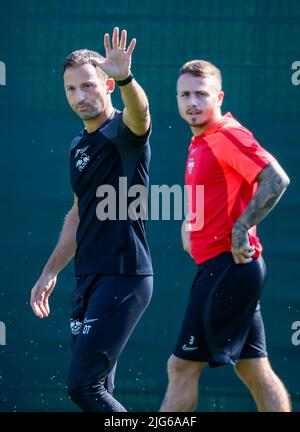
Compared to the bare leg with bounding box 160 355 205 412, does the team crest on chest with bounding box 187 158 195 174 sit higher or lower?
higher

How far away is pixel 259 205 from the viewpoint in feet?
13.9

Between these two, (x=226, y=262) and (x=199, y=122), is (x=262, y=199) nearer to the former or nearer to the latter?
(x=226, y=262)

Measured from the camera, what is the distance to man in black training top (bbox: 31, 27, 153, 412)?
14.5ft

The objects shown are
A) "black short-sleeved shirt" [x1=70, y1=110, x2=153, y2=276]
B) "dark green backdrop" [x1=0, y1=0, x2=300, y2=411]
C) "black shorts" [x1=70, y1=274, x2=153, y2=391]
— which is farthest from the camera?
"dark green backdrop" [x1=0, y1=0, x2=300, y2=411]

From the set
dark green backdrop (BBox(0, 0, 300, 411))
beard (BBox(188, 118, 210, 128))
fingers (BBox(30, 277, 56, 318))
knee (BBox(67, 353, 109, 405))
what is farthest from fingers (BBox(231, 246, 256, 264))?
dark green backdrop (BBox(0, 0, 300, 411))

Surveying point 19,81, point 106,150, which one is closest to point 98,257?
point 106,150

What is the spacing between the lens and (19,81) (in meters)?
5.95

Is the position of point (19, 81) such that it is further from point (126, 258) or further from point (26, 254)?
point (126, 258)

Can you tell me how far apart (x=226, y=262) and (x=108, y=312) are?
58 centimetres

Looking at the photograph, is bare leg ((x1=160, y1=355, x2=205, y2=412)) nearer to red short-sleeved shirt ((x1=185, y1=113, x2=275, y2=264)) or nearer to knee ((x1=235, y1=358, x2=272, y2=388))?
knee ((x1=235, y1=358, x2=272, y2=388))

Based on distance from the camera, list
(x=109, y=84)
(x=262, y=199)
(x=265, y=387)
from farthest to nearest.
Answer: (x=109, y=84), (x=265, y=387), (x=262, y=199)

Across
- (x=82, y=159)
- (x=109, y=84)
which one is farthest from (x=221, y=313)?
(x=109, y=84)

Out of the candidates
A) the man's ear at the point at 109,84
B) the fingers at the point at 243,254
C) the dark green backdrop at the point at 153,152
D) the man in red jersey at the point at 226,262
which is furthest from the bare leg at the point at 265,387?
the man's ear at the point at 109,84

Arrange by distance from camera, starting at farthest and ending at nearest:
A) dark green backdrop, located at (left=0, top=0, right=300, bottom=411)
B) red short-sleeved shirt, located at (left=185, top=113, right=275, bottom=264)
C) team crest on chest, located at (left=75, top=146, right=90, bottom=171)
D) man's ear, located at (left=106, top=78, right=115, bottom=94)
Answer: dark green backdrop, located at (left=0, top=0, right=300, bottom=411) < man's ear, located at (left=106, top=78, right=115, bottom=94) < team crest on chest, located at (left=75, top=146, right=90, bottom=171) < red short-sleeved shirt, located at (left=185, top=113, right=275, bottom=264)
